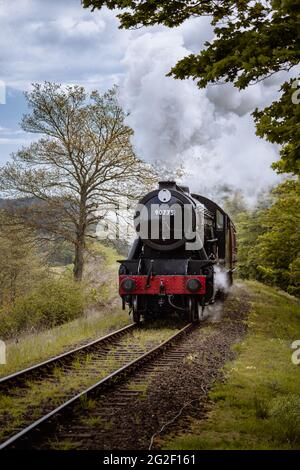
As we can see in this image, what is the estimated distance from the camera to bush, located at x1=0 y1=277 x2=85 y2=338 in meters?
16.2

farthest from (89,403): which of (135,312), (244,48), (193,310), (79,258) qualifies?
→ (79,258)

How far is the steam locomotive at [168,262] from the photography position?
12.3 m

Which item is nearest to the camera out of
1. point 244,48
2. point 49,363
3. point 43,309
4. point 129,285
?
point 244,48

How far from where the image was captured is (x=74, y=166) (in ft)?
67.3

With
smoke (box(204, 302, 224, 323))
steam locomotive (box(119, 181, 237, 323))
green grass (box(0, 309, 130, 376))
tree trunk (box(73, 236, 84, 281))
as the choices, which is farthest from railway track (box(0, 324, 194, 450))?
tree trunk (box(73, 236, 84, 281))

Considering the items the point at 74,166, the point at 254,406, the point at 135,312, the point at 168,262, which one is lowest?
the point at 254,406

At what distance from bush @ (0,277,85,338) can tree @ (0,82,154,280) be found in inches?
148

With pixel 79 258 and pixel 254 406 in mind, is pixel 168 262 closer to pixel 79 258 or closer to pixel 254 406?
pixel 254 406

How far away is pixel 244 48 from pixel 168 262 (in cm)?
793

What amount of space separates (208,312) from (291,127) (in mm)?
10563

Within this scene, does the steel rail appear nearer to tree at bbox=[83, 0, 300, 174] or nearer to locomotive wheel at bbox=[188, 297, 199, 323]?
A: locomotive wheel at bbox=[188, 297, 199, 323]

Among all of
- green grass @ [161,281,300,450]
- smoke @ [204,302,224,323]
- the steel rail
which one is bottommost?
green grass @ [161,281,300,450]

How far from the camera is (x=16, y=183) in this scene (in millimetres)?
19766

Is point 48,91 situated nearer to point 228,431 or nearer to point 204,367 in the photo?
point 204,367
